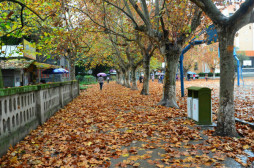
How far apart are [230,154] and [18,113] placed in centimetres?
478

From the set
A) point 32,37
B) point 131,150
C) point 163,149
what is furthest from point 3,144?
point 32,37

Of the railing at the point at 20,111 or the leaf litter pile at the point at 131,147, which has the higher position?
the railing at the point at 20,111

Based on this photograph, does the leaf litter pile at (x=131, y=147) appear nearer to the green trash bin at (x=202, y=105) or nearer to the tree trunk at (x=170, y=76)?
the green trash bin at (x=202, y=105)

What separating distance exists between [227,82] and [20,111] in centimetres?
518

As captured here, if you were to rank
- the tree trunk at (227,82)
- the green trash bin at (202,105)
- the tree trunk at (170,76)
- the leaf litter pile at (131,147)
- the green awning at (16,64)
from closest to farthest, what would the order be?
the leaf litter pile at (131,147) → the tree trunk at (227,82) → the green trash bin at (202,105) → the tree trunk at (170,76) → the green awning at (16,64)

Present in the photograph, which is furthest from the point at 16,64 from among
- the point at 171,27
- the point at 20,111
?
the point at 20,111

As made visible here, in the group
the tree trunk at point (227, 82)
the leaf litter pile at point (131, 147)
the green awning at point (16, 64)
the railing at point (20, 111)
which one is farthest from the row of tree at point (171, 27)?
the green awning at point (16, 64)

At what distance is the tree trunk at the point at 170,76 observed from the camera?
10766 millimetres

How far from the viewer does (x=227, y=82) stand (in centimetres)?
557

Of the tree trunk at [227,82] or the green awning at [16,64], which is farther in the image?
the green awning at [16,64]

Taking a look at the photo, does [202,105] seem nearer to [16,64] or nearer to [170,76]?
[170,76]

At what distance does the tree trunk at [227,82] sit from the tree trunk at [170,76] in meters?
5.11

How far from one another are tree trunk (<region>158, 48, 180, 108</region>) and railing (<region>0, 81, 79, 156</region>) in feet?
18.3

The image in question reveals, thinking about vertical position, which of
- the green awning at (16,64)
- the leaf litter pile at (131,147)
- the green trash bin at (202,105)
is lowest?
the leaf litter pile at (131,147)
